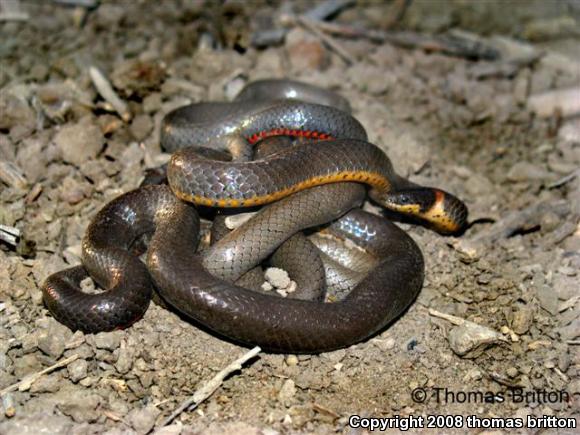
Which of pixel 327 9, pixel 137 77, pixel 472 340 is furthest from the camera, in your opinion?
pixel 327 9

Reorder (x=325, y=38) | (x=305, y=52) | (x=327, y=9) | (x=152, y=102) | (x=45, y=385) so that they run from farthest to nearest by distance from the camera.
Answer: (x=327, y=9)
(x=325, y=38)
(x=305, y=52)
(x=152, y=102)
(x=45, y=385)

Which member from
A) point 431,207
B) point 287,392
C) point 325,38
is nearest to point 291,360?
point 287,392

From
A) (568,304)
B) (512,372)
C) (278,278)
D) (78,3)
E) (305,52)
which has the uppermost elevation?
(78,3)

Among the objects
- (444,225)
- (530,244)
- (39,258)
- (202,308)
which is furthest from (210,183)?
(530,244)

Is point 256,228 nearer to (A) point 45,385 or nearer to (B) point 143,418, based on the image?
(B) point 143,418

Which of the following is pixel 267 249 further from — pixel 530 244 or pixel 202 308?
pixel 530 244

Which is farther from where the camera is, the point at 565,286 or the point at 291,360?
the point at 565,286

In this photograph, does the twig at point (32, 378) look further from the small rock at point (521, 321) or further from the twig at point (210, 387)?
the small rock at point (521, 321)
